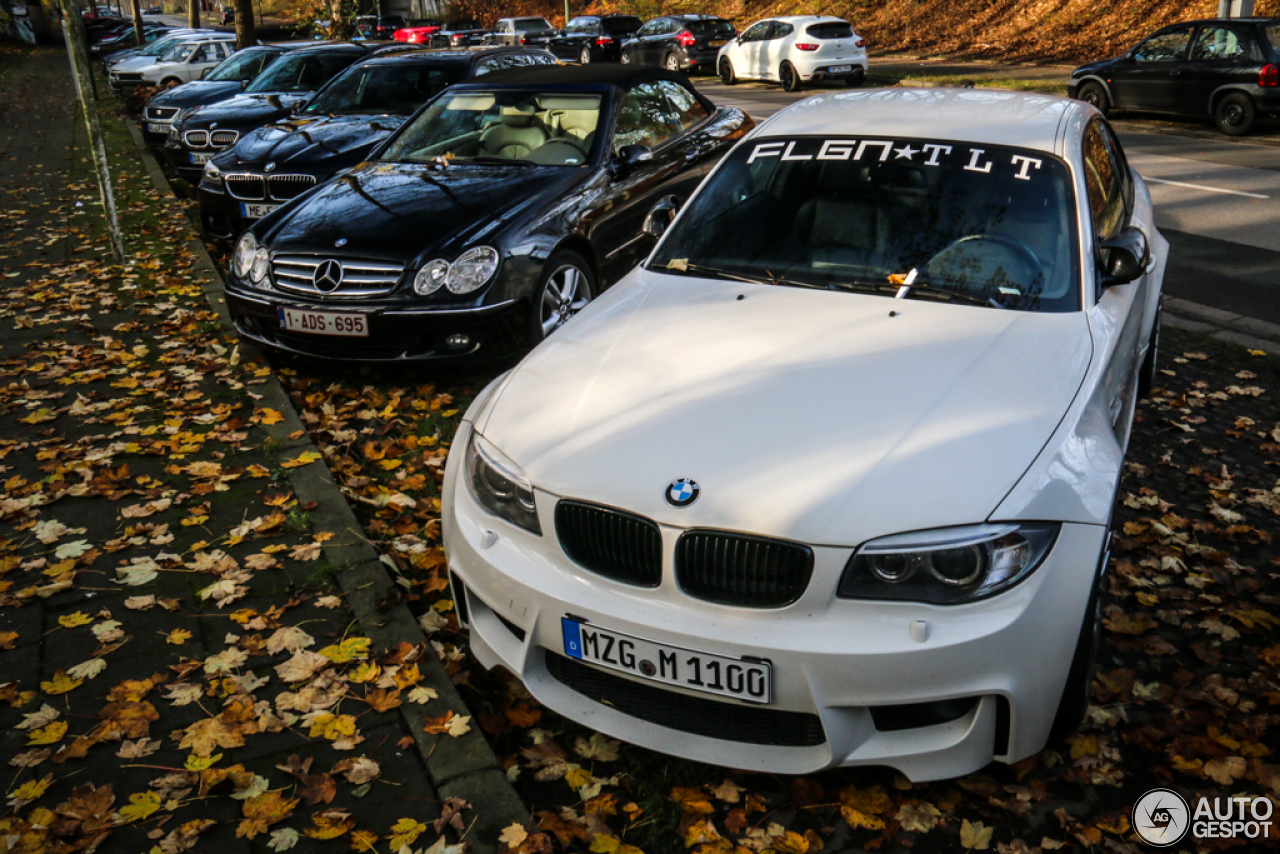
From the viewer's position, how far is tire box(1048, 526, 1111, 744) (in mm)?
2521

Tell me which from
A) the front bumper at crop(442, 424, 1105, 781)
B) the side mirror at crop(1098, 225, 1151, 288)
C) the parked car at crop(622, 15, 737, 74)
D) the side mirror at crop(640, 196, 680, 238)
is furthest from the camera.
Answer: the parked car at crop(622, 15, 737, 74)

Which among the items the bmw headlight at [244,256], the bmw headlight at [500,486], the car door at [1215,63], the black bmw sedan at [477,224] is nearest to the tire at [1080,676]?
the bmw headlight at [500,486]

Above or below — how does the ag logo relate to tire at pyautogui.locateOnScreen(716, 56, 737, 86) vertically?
below

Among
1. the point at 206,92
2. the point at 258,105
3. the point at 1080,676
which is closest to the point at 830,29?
the point at 206,92

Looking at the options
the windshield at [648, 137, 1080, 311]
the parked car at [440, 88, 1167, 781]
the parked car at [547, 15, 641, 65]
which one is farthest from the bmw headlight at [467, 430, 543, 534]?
the parked car at [547, 15, 641, 65]

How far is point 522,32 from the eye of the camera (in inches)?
1464

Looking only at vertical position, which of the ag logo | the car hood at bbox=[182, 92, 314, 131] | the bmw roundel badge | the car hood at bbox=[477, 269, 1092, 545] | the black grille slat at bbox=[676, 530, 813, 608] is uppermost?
the car hood at bbox=[182, 92, 314, 131]

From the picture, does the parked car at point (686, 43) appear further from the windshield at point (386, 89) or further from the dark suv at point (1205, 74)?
the windshield at point (386, 89)

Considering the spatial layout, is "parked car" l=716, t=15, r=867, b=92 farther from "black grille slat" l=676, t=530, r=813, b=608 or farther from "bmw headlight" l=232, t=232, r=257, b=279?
"black grille slat" l=676, t=530, r=813, b=608

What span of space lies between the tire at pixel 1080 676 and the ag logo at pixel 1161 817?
0.27 metres

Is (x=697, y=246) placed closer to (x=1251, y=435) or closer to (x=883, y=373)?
(x=883, y=373)

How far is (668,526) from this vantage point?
251 cm

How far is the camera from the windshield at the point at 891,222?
3.45 meters

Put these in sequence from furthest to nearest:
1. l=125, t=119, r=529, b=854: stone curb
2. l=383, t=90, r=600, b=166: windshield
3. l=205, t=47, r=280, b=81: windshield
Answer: l=205, t=47, r=280, b=81: windshield
l=383, t=90, r=600, b=166: windshield
l=125, t=119, r=529, b=854: stone curb
